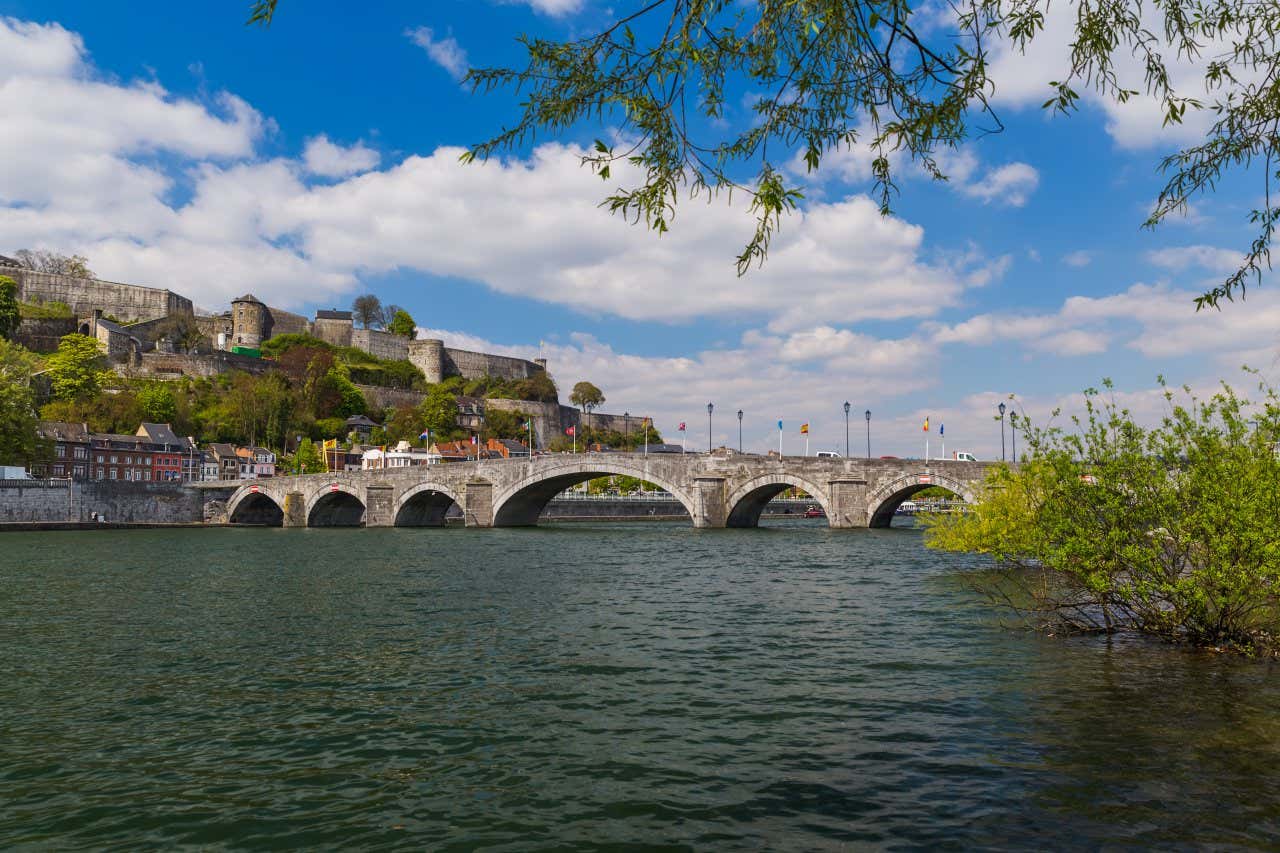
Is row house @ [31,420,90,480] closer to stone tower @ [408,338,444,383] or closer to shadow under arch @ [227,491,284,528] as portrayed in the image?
shadow under arch @ [227,491,284,528]

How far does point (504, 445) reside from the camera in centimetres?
9238

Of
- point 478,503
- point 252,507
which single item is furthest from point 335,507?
point 478,503

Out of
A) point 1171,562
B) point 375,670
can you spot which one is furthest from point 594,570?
point 1171,562

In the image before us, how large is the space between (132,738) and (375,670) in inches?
125

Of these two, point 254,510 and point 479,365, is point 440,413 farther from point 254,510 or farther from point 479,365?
point 254,510

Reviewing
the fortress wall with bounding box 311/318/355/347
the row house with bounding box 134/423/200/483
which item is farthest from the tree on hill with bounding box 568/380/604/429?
the row house with bounding box 134/423/200/483

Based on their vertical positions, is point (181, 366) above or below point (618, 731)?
above

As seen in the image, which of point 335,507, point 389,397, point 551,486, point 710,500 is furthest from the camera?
point 389,397

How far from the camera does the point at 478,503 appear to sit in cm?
5362

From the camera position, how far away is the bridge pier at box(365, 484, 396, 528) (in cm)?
5647

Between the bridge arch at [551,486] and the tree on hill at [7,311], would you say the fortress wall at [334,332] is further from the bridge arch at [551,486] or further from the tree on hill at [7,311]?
Result: the bridge arch at [551,486]

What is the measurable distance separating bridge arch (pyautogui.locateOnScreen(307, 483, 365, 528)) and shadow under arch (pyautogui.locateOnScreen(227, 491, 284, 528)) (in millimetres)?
4341

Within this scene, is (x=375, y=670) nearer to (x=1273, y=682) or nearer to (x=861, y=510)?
(x=1273, y=682)

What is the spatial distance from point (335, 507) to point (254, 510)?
837 cm
